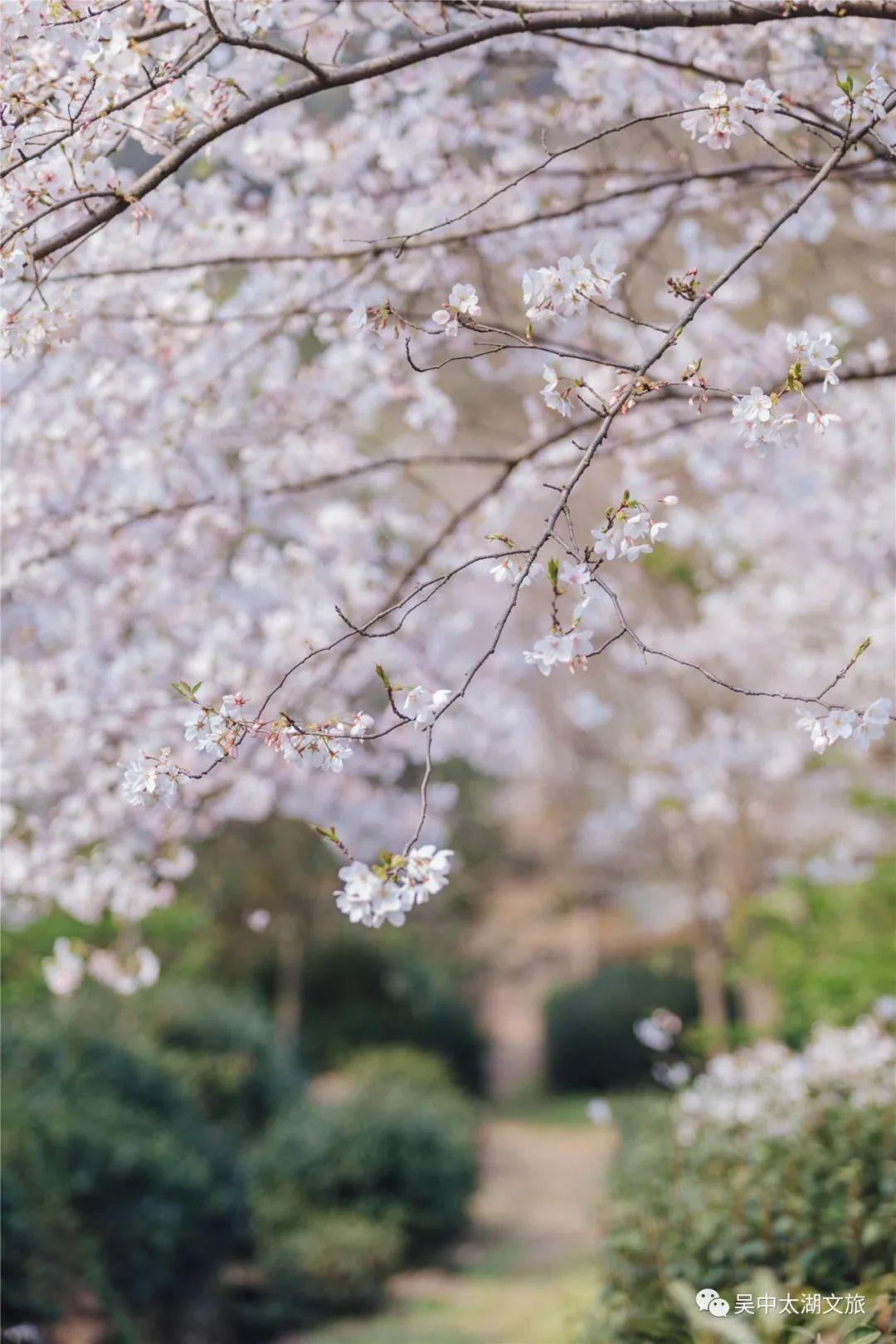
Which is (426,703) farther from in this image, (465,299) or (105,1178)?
(105,1178)

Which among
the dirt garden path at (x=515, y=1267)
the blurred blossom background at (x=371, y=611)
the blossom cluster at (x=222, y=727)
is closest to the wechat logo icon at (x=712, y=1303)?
the blurred blossom background at (x=371, y=611)

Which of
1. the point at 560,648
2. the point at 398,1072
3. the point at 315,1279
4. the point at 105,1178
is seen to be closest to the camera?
the point at 560,648

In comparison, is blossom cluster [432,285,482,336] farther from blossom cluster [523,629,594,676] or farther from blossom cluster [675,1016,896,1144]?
blossom cluster [675,1016,896,1144]

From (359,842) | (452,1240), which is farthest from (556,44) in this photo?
(452,1240)

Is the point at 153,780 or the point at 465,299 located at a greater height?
the point at 465,299

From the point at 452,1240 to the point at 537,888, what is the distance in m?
10.6

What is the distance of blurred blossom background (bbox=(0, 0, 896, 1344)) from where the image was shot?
10.5 ft

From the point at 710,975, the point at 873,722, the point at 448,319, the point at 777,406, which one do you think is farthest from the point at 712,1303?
the point at 710,975

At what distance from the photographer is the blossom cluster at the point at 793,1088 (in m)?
3.92

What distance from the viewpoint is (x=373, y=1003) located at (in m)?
11.4

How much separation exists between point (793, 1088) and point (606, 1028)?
8.73m

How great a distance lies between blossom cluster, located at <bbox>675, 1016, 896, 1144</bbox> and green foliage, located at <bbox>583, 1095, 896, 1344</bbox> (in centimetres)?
15

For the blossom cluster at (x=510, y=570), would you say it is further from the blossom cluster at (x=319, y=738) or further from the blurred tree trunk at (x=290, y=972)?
the blurred tree trunk at (x=290, y=972)

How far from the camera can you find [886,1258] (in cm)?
307
